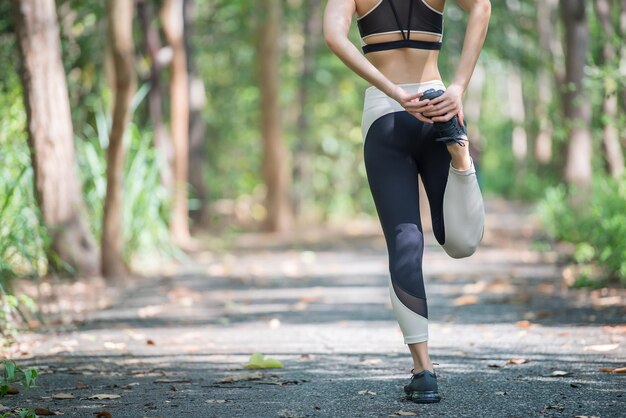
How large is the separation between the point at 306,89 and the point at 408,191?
19426 millimetres

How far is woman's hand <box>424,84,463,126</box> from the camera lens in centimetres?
470

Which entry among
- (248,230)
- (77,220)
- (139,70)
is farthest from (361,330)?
(248,230)

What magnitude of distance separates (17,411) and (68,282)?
20.7 ft

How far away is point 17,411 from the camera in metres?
4.61

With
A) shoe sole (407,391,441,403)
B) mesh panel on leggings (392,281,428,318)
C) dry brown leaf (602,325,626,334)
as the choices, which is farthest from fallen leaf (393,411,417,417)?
dry brown leaf (602,325,626,334)

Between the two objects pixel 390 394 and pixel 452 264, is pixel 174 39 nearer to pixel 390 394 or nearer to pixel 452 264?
pixel 452 264

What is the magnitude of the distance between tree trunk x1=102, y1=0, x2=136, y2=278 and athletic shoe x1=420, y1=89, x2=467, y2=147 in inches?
259

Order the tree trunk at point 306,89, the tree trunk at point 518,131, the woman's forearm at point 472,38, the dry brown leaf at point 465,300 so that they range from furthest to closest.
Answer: the tree trunk at point 518,131 < the tree trunk at point 306,89 < the dry brown leaf at point 465,300 < the woman's forearm at point 472,38

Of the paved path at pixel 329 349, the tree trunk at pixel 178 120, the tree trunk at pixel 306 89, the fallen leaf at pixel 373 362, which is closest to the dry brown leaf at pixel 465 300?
the paved path at pixel 329 349

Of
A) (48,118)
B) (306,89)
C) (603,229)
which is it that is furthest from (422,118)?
(306,89)

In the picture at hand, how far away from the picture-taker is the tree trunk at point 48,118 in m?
10.2

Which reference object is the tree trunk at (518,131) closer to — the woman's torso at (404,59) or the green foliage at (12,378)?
the woman's torso at (404,59)

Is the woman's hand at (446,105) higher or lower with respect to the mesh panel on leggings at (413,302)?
higher

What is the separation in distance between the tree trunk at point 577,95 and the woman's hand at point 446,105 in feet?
30.7
